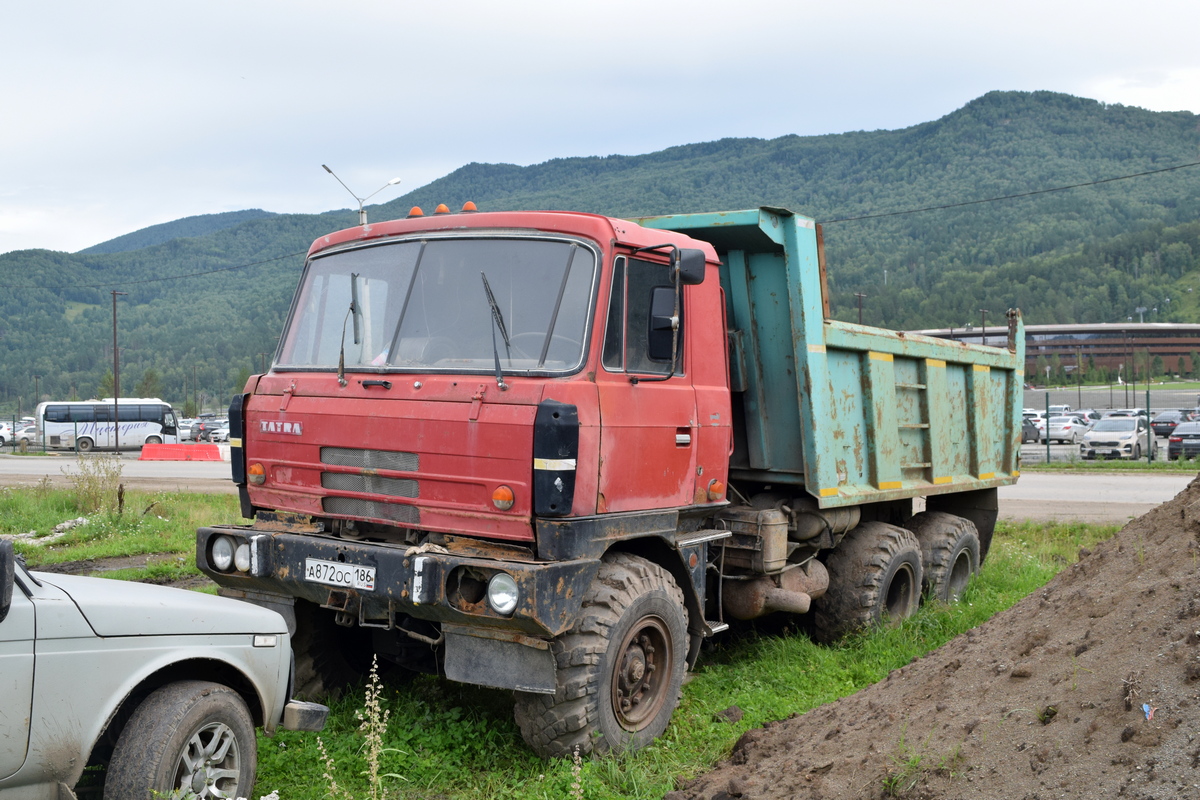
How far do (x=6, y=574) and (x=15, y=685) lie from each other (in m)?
0.40

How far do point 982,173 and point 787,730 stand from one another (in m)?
188

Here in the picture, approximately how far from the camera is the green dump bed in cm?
668

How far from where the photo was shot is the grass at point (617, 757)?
185 inches

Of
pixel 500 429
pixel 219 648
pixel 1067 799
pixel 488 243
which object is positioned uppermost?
pixel 488 243

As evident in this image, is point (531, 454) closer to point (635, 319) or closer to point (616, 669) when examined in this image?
point (635, 319)

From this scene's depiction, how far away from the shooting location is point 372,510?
512 centimetres

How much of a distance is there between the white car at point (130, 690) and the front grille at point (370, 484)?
93 cm

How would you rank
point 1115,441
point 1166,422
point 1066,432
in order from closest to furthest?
point 1115,441, point 1066,432, point 1166,422

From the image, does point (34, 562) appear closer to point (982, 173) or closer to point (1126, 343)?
point (1126, 343)

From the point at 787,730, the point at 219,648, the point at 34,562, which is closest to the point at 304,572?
the point at 219,648

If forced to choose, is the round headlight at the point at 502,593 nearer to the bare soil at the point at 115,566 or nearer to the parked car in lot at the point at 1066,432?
the bare soil at the point at 115,566

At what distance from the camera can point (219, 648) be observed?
407 centimetres

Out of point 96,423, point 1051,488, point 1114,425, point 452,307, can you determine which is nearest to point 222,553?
point 452,307

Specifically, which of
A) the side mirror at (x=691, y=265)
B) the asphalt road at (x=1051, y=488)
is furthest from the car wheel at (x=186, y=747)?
the asphalt road at (x=1051, y=488)
